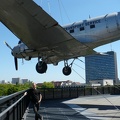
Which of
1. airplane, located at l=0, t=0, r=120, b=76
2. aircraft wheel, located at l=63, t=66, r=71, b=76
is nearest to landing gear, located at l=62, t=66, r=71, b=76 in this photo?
aircraft wheel, located at l=63, t=66, r=71, b=76

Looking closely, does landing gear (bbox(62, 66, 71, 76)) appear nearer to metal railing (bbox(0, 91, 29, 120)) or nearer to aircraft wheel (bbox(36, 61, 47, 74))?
aircraft wheel (bbox(36, 61, 47, 74))

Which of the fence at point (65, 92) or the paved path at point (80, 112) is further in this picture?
the fence at point (65, 92)

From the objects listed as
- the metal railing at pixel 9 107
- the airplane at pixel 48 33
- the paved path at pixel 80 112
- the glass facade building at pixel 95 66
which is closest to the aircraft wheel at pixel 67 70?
the airplane at pixel 48 33

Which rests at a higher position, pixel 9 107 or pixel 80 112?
pixel 9 107

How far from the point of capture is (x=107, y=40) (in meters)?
21.0

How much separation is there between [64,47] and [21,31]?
381cm

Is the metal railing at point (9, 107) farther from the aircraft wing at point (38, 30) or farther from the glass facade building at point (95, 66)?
the glass facade building at point (95, 66)

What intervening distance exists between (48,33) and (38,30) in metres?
0.75

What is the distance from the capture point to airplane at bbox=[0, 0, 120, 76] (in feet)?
→ 51.5

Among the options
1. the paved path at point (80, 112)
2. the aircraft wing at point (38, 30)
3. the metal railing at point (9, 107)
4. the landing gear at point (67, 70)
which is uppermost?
the aircraft wing at point (38, 30)

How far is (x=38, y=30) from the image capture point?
17.9 meters

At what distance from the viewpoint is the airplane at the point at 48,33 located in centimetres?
1569

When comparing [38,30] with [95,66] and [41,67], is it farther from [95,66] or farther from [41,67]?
[95,66]

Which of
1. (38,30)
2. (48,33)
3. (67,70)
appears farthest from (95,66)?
(38,30)
